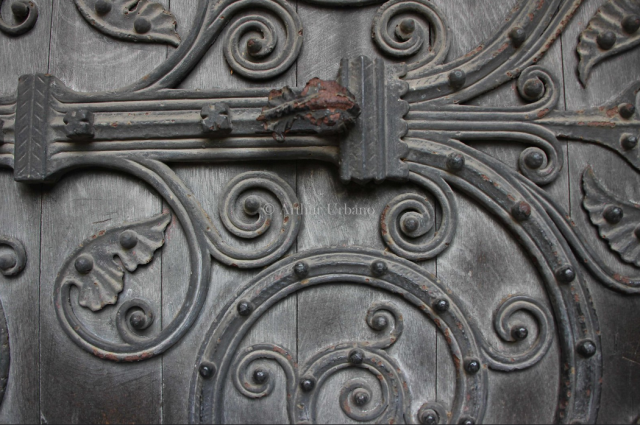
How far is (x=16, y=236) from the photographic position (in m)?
0.88

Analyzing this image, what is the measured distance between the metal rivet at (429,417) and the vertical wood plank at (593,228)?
0.93 ft

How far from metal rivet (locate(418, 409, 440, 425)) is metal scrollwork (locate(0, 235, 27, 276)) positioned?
75 centimetres

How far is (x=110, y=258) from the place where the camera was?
850 mm

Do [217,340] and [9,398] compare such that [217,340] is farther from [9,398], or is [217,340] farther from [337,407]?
[9,398]

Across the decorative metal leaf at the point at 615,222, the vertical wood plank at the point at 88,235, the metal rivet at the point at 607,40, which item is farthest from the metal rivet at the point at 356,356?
the metal rivet at the point at 607,40

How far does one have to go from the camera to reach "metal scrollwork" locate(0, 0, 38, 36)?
90cm

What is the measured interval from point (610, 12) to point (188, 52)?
2.49 feet

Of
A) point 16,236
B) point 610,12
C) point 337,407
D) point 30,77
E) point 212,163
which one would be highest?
point 610,12

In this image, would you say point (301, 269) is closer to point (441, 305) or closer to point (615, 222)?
point (441, 305)

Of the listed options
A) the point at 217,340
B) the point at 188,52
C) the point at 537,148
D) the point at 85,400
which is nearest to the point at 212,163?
the point at 188,52

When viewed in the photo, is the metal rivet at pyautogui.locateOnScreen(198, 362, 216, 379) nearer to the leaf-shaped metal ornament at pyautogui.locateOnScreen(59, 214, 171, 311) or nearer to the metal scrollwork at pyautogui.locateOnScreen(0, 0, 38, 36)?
the leaf-shaped metal ornament at pyautogui.locateOnScreen(59, 214, 171, 311)

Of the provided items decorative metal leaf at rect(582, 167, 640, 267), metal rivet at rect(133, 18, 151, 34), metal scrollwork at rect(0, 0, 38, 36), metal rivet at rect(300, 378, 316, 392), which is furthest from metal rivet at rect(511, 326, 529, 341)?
metal scrollwork at rect(0, 0, 38, 36)

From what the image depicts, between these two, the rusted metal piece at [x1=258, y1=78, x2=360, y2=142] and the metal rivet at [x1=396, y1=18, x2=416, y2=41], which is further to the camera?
the metal rivet at [x1=396, y1=18, x2=416, y2=41]

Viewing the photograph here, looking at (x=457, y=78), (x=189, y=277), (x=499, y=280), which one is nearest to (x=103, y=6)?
(x=189, y=277)
